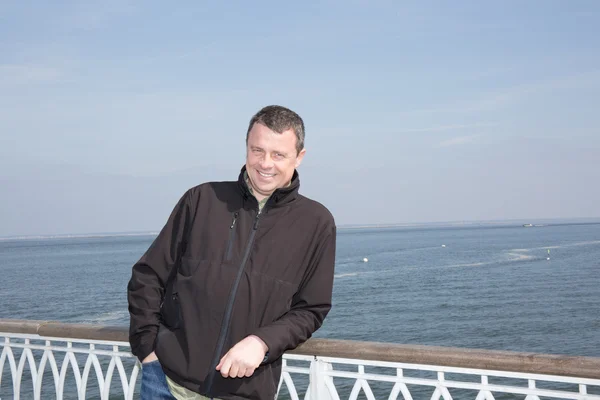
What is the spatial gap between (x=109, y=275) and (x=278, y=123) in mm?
72238

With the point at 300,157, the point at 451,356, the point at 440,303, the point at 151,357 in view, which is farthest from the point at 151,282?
the point at 440,303

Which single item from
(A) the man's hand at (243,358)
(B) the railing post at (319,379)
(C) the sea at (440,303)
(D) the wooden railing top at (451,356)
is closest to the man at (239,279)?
(A) the man's hand at (243,358)

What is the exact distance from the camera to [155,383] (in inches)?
102

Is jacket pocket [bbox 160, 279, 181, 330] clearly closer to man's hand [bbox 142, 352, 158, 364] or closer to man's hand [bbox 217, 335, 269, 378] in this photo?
man's hand [bbox 142, 352, 158, 364]

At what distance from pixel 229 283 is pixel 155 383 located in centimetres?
62

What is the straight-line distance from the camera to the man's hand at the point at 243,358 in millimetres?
2301

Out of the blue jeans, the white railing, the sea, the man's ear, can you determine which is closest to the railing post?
the white railing

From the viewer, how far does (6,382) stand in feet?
68.9

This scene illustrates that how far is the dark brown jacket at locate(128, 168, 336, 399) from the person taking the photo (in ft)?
7.89

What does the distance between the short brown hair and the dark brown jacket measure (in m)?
0.26

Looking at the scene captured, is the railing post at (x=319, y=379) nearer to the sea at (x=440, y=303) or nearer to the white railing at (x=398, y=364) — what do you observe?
the white railing at (x=398, y=364)

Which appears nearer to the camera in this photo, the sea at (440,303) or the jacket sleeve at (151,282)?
the jacket sleeve at (151,282)

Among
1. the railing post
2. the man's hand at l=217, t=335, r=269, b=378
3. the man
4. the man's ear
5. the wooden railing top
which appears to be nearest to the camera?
the man's hand at l=217, t=335, r=269, b=378

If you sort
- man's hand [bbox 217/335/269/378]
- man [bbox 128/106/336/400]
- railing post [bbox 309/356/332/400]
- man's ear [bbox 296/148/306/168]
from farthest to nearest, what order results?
railing post [bbox 309/356/332/400], man's ear [bbox 296/148/306/168], man [bbox 128/106/336/400], man's hand [bbox 217/335/269/378]
